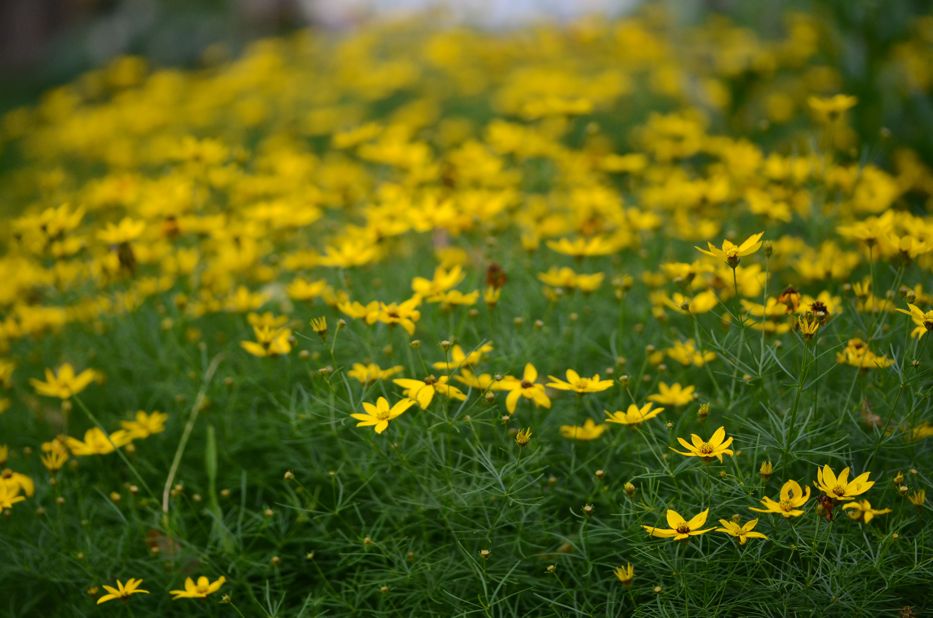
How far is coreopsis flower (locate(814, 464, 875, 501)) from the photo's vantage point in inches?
52.9

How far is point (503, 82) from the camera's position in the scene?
5363 millimetres

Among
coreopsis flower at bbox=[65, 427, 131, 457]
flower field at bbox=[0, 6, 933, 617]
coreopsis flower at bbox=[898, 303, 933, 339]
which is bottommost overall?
flower field at bbox=[0, 6, 933, 617]

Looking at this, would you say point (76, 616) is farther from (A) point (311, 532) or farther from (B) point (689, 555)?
(B) point (689, 555)

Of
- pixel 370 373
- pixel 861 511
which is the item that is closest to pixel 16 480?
pixel 370 373

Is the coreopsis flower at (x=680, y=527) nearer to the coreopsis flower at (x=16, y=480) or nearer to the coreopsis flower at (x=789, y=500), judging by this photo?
the coreopsis flower at (x=789, y=500)

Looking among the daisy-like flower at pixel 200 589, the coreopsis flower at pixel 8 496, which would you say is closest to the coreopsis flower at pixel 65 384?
the coreopsis flower at pixel 8 496

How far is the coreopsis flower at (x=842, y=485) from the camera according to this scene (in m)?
1.34

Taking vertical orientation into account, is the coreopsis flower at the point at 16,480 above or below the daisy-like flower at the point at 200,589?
above

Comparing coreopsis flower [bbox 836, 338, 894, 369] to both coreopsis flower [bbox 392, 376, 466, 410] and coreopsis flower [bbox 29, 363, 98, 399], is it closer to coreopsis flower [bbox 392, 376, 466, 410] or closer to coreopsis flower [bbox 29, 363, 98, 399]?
coreopsis flower [bbox 392, 376, 466, 410]

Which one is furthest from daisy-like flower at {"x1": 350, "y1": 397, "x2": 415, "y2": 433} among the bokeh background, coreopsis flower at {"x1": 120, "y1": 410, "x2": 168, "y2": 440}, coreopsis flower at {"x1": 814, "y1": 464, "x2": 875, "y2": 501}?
the bokeh background

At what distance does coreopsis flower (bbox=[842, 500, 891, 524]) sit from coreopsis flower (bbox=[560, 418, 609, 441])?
1.42 feet

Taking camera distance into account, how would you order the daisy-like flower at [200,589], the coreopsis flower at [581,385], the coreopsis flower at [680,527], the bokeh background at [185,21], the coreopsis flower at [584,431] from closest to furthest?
1. the coreopsis flower at [680,527]
2. the daisy-like flower at [200,589]
3. the coreopsis flower at [581,385]
4. the coreopsis flower at [584,431]
5. the bokeh background at [185,21]

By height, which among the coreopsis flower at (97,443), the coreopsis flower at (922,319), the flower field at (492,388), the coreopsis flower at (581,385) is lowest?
the flower field at (492,388)

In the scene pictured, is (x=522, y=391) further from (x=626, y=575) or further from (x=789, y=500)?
(x=789, y=500)
